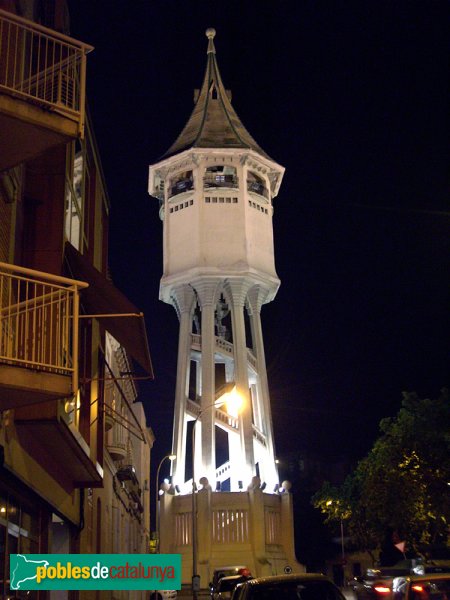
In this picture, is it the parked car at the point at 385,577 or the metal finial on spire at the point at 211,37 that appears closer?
the parked car at the point at 385,577

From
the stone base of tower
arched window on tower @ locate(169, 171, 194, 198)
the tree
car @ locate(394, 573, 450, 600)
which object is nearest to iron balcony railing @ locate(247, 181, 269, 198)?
arched window on tower @ locate(169, 171, 194, 198)

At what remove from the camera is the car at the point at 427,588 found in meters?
11.2

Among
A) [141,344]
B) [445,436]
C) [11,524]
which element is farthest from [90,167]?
[445,436]

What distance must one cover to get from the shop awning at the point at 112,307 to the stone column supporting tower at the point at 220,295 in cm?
3398

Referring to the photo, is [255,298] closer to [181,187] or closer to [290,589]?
[181,187]

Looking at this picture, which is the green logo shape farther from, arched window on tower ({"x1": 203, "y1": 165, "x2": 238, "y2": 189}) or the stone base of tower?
arched window on tower ({"x1": 203, "y1": 165, "x2": 238, "y2": 189})

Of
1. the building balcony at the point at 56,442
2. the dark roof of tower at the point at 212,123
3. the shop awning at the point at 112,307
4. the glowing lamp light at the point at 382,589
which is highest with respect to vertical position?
the dark roof of tower at the point at 212,123

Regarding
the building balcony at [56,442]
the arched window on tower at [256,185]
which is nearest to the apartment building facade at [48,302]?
the building balcony at [56,442]

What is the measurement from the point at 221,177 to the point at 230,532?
2312 cm

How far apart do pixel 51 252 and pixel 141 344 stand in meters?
2.31

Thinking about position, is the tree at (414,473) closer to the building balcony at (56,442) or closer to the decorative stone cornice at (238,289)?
the decorative stone cornice at (238,289)

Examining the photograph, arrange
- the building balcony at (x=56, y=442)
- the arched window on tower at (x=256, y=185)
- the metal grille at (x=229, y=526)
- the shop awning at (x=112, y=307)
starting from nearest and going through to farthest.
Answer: the building balcony at (x=56, y=442) < the shop awning at (x=112, y=307) < the metal grille at (x=229, y=526) < the arched window on tower at (x=256, y=185)

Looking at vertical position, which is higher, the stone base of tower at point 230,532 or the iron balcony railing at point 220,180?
the iron balcony railing at point 220,180

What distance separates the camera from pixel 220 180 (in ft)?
187
